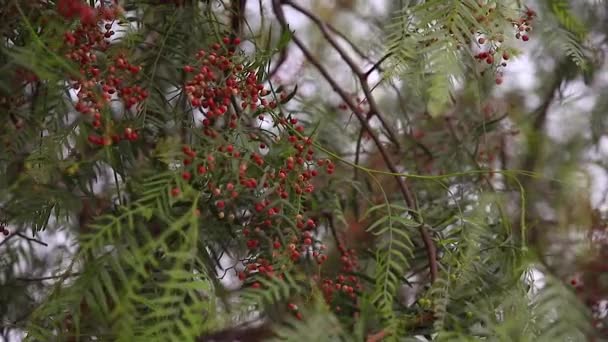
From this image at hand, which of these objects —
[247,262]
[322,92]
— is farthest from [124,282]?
[322,92]

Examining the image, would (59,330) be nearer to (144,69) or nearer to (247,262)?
(247,262)

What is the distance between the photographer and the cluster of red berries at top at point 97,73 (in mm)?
653

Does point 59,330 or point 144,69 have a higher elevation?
point 144,69

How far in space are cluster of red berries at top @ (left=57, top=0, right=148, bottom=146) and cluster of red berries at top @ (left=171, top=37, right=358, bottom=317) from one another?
0.06 m

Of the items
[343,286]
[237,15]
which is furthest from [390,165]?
[237,15]

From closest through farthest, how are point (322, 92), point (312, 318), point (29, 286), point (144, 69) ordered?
point (312, 318) → point (144, 69) → point (29, 286) → point (322, 92)

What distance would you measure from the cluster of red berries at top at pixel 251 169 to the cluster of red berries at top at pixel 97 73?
0.18 feet

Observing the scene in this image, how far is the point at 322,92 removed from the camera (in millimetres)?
1327

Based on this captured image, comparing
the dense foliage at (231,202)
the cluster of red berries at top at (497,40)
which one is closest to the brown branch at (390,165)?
the dense foliage at (231,202)

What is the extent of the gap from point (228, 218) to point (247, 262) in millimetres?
46

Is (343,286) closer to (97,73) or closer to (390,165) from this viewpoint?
(390,165)

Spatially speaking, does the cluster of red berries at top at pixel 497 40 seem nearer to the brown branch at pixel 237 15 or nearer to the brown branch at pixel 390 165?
the brown branch at pixel 390 165

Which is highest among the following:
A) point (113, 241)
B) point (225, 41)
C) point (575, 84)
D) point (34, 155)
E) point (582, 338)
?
point (575, 84)

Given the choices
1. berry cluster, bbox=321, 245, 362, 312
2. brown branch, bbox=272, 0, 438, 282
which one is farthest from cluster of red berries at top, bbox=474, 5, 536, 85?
berry cluster, bbox=321, 245, 362, 312
